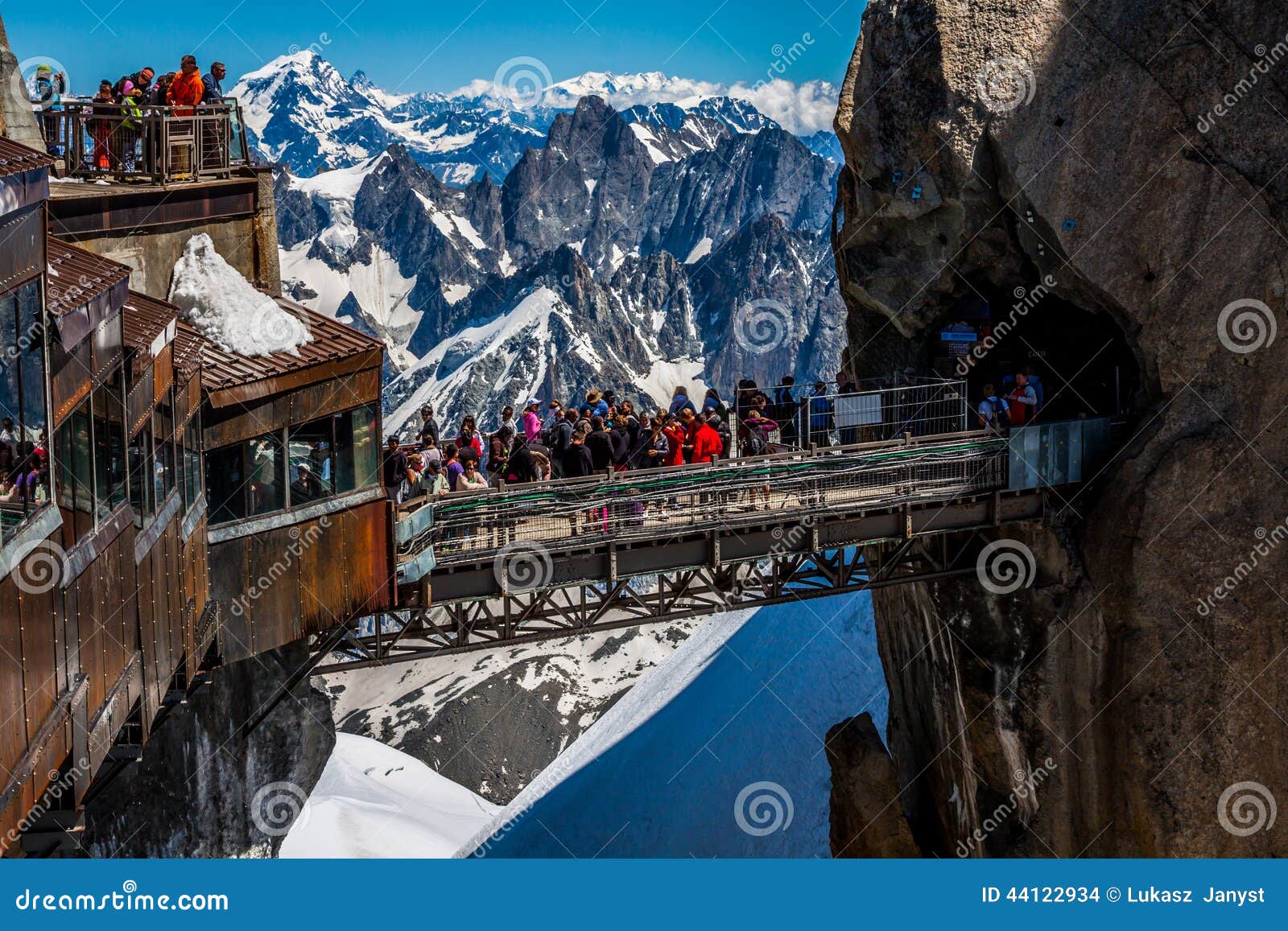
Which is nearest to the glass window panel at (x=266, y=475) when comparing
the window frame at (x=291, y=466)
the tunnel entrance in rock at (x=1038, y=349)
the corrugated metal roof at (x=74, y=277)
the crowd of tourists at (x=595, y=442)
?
the window frame at (x=291, y=466)

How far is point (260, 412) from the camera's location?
19875mm

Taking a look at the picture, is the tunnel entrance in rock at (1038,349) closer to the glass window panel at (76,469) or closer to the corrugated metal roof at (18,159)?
the glass window panel at (76,469)

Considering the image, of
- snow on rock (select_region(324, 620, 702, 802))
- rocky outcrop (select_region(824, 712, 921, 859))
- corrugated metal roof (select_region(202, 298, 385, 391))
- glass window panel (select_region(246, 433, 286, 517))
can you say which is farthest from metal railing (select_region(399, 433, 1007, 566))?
snow on rock (select_region(324, 620, 702, 802))

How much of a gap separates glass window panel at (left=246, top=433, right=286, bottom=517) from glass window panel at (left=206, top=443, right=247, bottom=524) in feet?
0.40

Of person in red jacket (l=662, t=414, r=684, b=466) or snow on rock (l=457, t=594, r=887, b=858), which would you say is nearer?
person in red jacket (l=662, t=414, r=684, b=466)

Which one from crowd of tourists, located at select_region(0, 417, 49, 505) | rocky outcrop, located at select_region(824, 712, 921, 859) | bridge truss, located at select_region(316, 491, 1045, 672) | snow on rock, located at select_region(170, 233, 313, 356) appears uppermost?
snow on rock, located at select_region(170, 233, 313, 356)

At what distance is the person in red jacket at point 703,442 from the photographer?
27234 millimetres

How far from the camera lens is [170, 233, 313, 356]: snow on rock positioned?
68.0ft

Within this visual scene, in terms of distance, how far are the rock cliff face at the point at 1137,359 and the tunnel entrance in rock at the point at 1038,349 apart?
1.60m

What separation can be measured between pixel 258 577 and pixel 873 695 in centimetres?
2590

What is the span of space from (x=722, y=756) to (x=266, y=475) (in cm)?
2261

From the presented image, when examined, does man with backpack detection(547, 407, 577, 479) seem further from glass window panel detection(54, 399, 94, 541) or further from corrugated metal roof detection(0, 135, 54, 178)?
corrugated metal roof detection(0, 135, 54, 178)

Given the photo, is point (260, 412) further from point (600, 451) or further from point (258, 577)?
point (600, 451)

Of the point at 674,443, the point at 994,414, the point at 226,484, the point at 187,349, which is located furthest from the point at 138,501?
the point at 994,414
